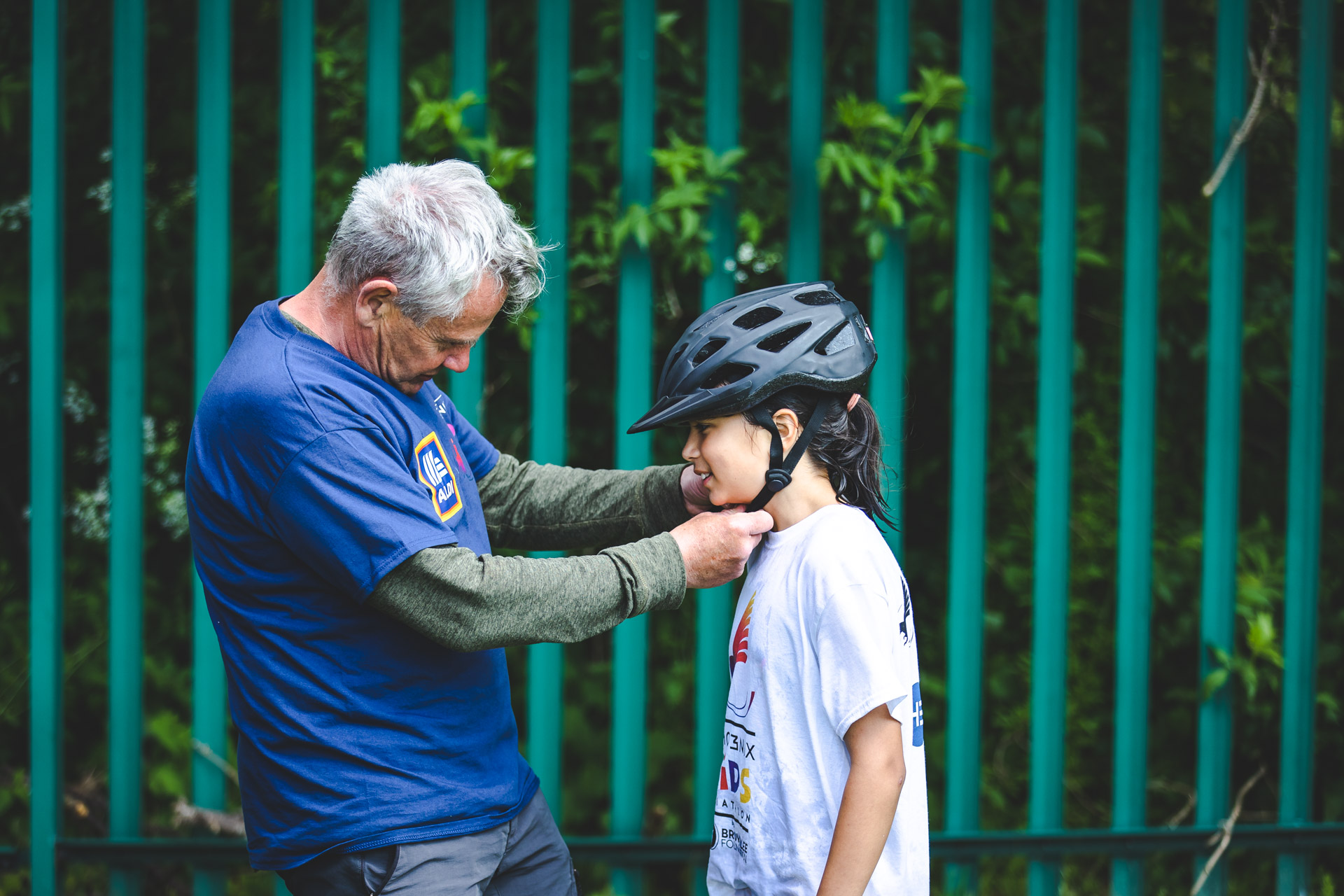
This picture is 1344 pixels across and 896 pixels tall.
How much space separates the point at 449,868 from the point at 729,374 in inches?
41.8

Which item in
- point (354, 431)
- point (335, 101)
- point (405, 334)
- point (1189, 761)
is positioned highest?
point (335, 101)

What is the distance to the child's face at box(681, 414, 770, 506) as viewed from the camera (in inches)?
74.9

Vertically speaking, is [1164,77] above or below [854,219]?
above

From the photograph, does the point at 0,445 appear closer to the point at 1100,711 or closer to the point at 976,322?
the point at 976,322

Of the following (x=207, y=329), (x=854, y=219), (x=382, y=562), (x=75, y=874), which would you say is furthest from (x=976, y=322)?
(x=75, y=874)

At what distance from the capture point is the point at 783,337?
196 cm

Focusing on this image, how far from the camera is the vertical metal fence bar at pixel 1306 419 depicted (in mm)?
3145

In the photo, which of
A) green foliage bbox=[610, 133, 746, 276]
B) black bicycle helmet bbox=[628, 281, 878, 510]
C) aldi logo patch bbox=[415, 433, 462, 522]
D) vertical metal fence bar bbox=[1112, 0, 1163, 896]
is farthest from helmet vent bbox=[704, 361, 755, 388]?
vertical metal fence bar bbox=[1112, 0, 1163, 896]

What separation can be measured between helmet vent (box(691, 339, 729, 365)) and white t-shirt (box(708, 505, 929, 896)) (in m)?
0.37

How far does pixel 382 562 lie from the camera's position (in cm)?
167

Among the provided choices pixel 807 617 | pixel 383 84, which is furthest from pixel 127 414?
pixel 807 617

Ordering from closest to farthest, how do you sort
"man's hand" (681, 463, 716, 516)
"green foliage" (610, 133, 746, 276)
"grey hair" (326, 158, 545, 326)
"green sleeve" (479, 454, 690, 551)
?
1. "grey hair" (326, 158, 545, 326)
2. "man's hand" (681, 463, 716, 516)
3. "green sleeve" (479, 454, 690, 551)
4. "green foliage" (610, 133, 746, 276)

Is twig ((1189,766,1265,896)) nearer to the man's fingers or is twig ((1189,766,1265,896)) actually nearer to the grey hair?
the man's fingers

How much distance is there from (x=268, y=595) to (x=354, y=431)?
36 centimetres
